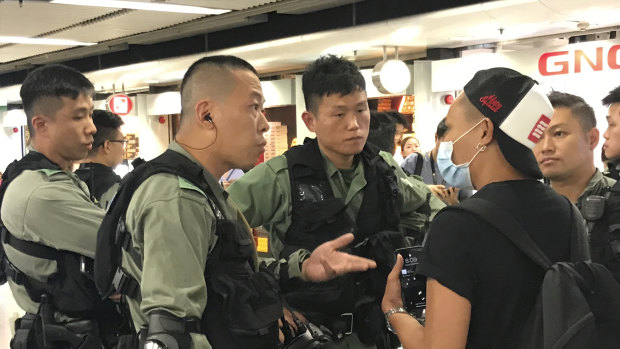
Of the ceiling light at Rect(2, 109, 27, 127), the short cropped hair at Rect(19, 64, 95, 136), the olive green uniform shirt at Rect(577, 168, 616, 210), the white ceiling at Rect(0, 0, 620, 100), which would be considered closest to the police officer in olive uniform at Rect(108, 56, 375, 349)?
the short cropped hair at Rect(19, 64, 95, 136)

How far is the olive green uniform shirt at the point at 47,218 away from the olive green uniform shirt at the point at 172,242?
0.87 metres

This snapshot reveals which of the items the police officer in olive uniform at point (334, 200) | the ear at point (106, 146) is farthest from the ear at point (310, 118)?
the ear at point (106, 146)

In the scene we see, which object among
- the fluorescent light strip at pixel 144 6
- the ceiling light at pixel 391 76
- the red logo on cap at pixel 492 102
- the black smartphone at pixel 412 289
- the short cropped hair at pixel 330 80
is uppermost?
the fluorescent light strip at pixel 144 6

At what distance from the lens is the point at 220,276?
168cm

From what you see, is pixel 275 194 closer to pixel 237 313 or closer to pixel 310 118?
pixel 310 118

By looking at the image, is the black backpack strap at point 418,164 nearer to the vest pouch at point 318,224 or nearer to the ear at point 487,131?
the vest pouch at point 318,224

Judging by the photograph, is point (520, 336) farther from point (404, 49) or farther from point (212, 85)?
point (404, 49)

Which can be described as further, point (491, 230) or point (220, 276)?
point (220, 276)

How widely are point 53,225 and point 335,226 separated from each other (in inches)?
43.8

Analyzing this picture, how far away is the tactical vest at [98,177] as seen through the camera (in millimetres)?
4125

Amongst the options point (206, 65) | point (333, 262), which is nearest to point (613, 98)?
point (333, 262)

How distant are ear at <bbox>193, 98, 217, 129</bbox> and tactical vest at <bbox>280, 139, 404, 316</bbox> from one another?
0.67m

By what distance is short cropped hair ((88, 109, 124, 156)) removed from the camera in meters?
4.25

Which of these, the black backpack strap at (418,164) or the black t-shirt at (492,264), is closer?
the black t-shirt at (492,264)
